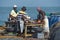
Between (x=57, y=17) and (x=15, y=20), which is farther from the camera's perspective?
(x=57, y=17)

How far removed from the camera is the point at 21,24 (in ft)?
36.6

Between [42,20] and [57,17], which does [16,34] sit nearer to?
[42,20]

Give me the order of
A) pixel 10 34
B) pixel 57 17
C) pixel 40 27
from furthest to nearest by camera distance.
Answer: pixel 57 17
pixel 10 34
pixel 40 27

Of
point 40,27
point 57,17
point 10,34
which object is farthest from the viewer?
point 57,17

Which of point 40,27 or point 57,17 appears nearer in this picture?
point 40,27

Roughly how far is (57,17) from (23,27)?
2.06m

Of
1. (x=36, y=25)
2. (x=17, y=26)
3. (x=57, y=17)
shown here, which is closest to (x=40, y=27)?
(x=36, y=25)

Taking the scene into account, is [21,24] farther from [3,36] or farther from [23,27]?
[3,36]

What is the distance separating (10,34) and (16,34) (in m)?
0.26

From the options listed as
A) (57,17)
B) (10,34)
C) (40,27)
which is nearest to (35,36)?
(40,27)

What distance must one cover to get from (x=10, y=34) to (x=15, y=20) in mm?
634

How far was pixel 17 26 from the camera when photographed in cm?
1139

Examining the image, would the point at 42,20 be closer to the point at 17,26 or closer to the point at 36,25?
the point at 36,25

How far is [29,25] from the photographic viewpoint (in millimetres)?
10867
